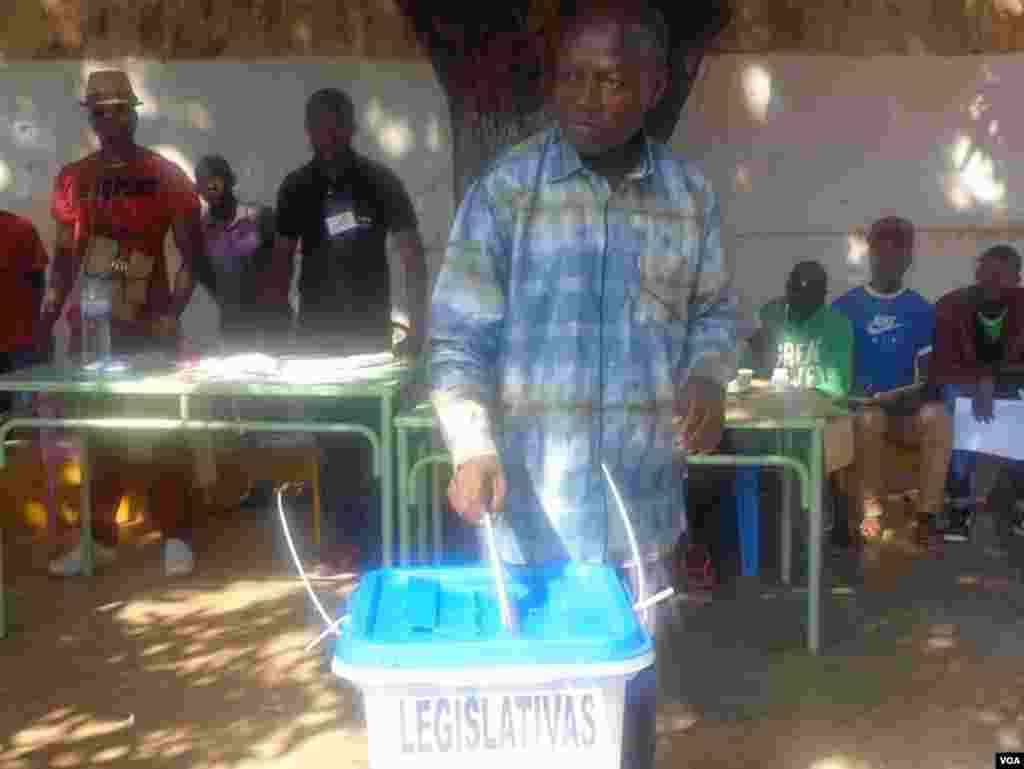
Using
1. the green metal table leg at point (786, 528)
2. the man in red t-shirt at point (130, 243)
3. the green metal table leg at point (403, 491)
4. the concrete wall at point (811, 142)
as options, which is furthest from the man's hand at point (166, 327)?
the green metal table leg at point (786, 528)

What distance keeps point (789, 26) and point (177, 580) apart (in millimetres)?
4521

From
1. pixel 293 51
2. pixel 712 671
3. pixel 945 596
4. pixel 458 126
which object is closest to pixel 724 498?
pixel 945 596

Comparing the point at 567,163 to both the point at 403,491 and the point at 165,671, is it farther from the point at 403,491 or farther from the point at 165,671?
the point at 165,671

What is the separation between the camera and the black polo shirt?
6492mm

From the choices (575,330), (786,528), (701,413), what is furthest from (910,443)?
(575,330)

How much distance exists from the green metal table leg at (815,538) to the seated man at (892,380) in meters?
1.83

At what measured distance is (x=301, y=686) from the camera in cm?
512

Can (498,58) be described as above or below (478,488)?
above

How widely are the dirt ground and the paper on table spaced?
0.76m

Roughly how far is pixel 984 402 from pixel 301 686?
371cm

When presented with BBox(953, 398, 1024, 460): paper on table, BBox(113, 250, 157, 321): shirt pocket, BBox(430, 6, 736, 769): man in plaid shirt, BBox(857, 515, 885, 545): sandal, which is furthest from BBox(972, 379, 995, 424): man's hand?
BBox(430, 6, 736, 769): man in plaid shirt

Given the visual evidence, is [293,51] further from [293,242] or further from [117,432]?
[117,432]

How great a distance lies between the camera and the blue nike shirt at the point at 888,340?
24.4 ft

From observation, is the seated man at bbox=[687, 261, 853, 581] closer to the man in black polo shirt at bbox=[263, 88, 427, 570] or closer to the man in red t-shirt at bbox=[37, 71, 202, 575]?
the man in black polo shirt at bbox=[263, 88, 427, 570]
